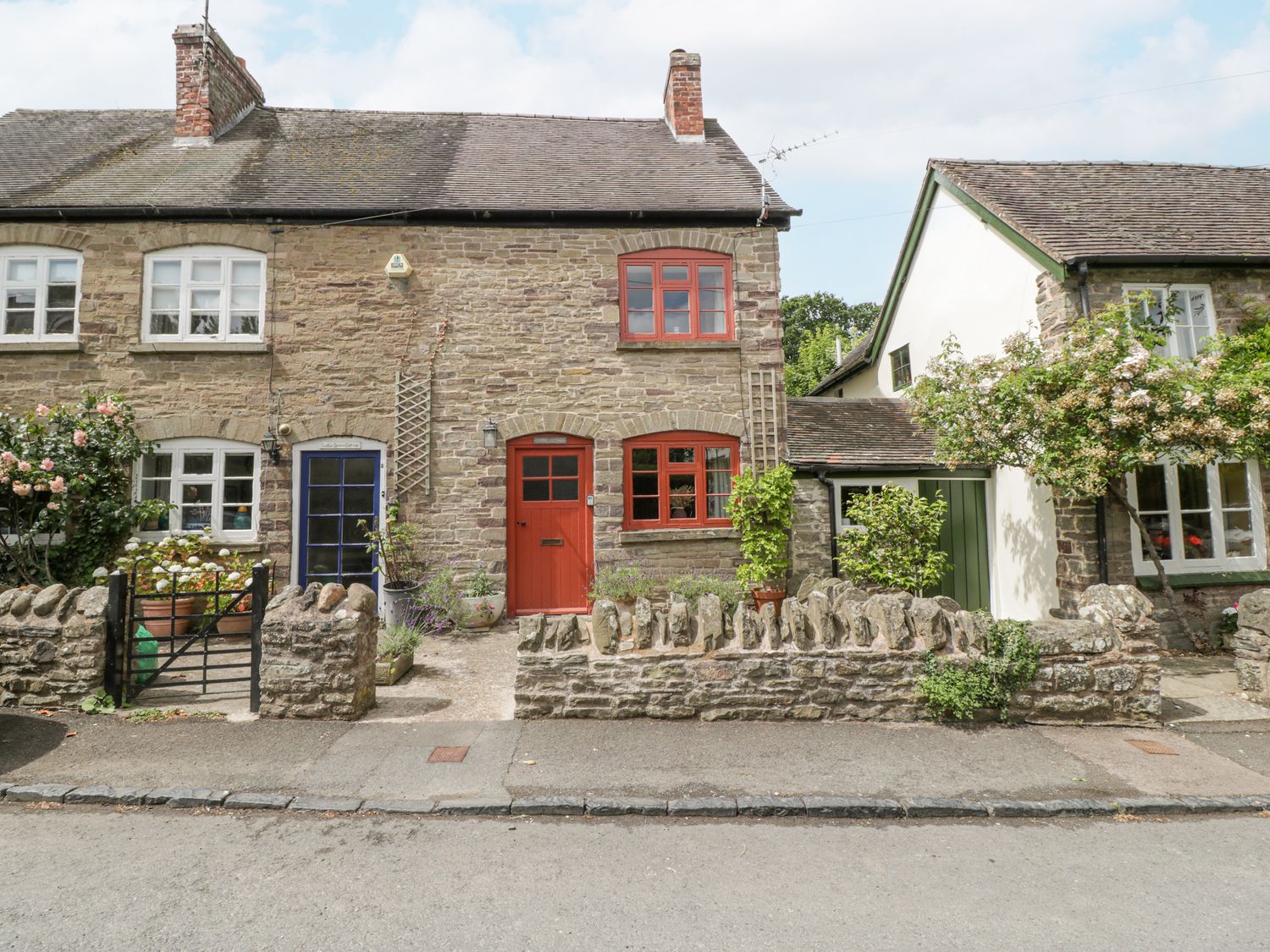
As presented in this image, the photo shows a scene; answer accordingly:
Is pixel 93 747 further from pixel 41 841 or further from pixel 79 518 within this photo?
pixel 79 518

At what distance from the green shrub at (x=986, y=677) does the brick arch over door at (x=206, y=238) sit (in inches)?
403

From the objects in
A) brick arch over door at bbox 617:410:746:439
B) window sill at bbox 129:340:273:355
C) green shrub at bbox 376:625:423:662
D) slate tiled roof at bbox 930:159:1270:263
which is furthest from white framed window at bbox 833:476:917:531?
window sill at bbox 129:340:273:355

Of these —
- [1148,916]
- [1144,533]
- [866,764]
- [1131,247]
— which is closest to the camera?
[1148,916]

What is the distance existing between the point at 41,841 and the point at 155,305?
843cm

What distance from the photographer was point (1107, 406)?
7.77m

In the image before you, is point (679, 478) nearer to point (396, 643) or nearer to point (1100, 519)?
point (396, 643)

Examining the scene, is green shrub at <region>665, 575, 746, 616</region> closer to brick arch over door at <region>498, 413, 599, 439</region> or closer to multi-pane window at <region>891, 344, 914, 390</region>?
brick arch over door at <region>498, 413, 599, 439</region>

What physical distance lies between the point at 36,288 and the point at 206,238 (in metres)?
2.54

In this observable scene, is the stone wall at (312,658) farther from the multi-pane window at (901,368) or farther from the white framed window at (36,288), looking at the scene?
the multi-pane window at (901,368)

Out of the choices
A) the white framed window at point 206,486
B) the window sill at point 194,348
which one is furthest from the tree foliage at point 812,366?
the white framed window at point 206,486

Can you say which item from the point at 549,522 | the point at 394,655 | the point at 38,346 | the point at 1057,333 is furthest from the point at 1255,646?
the point at 38,346

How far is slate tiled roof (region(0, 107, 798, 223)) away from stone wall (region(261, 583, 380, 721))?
6640 mm

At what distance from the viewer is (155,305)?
32.6 ft

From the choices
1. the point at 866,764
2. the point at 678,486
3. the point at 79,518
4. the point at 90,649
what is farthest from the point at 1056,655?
the point at 79,518
